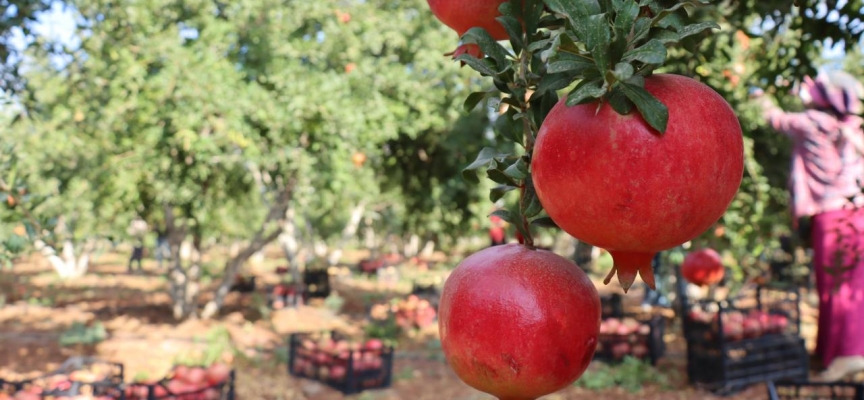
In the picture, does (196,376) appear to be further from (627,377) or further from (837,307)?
(837,307)

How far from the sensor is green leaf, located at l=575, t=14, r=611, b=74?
1.89 feet

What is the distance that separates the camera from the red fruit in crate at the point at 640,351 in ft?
24.9

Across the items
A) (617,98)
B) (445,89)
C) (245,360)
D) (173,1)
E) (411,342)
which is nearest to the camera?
(617,98)

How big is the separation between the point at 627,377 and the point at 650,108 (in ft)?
23.1

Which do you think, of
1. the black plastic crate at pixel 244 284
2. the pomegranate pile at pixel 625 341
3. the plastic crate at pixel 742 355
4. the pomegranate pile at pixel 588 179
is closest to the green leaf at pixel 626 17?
the pomegranate pile at pixel 588 179

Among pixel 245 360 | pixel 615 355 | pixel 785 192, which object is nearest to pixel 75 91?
pixel 245 360

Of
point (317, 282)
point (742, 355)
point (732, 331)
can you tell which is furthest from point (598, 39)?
point (317, 282)

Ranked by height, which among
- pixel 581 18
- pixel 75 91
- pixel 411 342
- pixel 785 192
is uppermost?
pixel 75 91

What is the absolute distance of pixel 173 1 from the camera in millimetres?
7629

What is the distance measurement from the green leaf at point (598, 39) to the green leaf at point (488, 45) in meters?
0.19

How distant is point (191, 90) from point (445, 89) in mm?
3340

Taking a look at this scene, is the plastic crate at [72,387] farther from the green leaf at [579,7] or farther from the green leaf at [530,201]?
the green leaf at [579,7]

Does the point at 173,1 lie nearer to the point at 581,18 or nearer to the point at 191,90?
the point at 191,90

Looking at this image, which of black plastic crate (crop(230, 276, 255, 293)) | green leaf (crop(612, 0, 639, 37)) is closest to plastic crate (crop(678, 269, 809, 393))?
green leaf (crop(612, 0, 639, 37))
